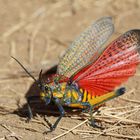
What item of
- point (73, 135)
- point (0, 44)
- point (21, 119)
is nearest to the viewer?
point (73, 135)

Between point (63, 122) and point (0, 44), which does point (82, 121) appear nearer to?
point (63, 122)

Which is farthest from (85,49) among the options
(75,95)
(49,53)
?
(49,53)

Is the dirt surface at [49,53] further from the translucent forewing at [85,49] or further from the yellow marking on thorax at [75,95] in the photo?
the translucent forewing at [85,49]

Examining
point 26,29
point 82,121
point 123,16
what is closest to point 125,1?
point 123,16

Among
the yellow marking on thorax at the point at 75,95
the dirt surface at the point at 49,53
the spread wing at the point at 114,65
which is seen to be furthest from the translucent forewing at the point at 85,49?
the dirt surface at the point at 49,53

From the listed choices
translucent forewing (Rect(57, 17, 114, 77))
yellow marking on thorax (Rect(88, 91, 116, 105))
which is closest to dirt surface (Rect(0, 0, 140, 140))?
yellow marking on thorax (Rect(88, 91, 116, 105))

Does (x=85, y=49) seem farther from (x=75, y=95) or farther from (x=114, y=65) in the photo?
(x=75, y=95)
